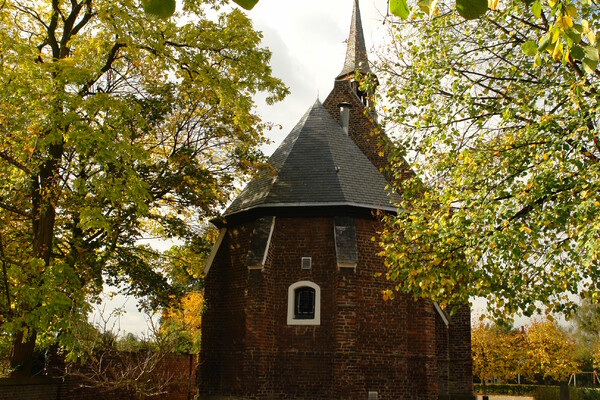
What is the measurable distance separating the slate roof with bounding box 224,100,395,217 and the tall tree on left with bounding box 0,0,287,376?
1443 mm

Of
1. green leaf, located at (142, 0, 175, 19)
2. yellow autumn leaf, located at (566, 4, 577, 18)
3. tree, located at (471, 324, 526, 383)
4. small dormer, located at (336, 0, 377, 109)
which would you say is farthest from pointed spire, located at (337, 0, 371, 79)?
green leaf, located at (142, 0, 175, 19)

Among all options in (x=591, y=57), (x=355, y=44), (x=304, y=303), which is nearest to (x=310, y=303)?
(x=304, y=303)

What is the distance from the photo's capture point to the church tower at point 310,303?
15.1 m

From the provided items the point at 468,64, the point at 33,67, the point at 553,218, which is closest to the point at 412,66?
the point at 468,64

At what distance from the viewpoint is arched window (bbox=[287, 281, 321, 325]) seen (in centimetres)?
1563

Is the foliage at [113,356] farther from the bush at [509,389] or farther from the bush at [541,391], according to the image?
the bush at [509,389]

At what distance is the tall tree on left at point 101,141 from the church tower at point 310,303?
1723 mm

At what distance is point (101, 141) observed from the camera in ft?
38.3

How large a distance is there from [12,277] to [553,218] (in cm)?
1011

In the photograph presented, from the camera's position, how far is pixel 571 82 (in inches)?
316

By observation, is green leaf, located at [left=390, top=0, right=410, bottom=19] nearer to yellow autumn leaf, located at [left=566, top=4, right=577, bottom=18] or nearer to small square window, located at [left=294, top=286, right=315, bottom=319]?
yellow autumn leaf, located at [left=566, top=4, right=577, bottom=18]

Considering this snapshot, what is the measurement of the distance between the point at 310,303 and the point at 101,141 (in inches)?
290

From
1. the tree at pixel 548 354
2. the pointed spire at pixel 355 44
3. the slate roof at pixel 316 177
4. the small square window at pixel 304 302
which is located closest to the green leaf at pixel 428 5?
the slate roof at pixel 316 177

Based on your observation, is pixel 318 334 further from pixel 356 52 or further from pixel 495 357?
pixel 495 357
